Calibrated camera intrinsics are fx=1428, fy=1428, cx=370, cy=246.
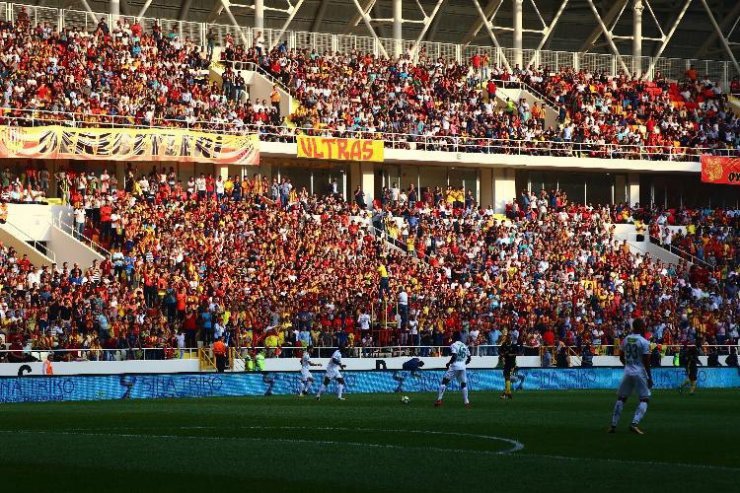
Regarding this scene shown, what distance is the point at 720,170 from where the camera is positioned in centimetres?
6050

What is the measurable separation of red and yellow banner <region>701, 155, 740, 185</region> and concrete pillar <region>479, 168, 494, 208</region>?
359 inches

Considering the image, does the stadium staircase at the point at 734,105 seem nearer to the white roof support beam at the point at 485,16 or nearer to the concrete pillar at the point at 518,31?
the concrete pillar at the point at 518,31

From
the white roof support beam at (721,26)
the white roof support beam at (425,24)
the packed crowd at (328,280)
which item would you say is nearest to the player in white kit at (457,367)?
the packed crowd at (328,280)

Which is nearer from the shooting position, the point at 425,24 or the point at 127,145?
the point at 127,145

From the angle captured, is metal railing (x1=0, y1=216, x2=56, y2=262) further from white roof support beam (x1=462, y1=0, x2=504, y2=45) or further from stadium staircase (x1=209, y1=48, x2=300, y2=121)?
white roof support beam (x1=462, y1=0, x2=504, y2=45)

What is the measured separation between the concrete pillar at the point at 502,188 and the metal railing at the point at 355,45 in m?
5.45

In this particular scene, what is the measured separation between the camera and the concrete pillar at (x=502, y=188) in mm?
58656

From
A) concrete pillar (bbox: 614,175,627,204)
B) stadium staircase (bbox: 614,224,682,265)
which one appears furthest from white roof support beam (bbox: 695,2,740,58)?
stadium staircase (bbox: 614,224,682,265)

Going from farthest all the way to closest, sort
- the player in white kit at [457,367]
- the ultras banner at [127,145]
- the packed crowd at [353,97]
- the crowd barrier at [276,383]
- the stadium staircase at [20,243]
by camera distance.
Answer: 1. the packed crowd at [353,97]
2. the ultras banner at [127,145]
3. the stadium staircase at [20,243]
4. the crowd barrier at [276,383]
5. the player in white kit at [457,367]

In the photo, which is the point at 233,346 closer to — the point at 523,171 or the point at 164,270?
the point at 164,270

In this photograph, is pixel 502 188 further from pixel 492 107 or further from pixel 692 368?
pixel 692 368

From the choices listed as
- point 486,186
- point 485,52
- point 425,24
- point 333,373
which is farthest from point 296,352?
point 485,52

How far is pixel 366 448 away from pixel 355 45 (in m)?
40.7

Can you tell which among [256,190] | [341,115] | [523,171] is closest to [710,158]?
[523,171]
